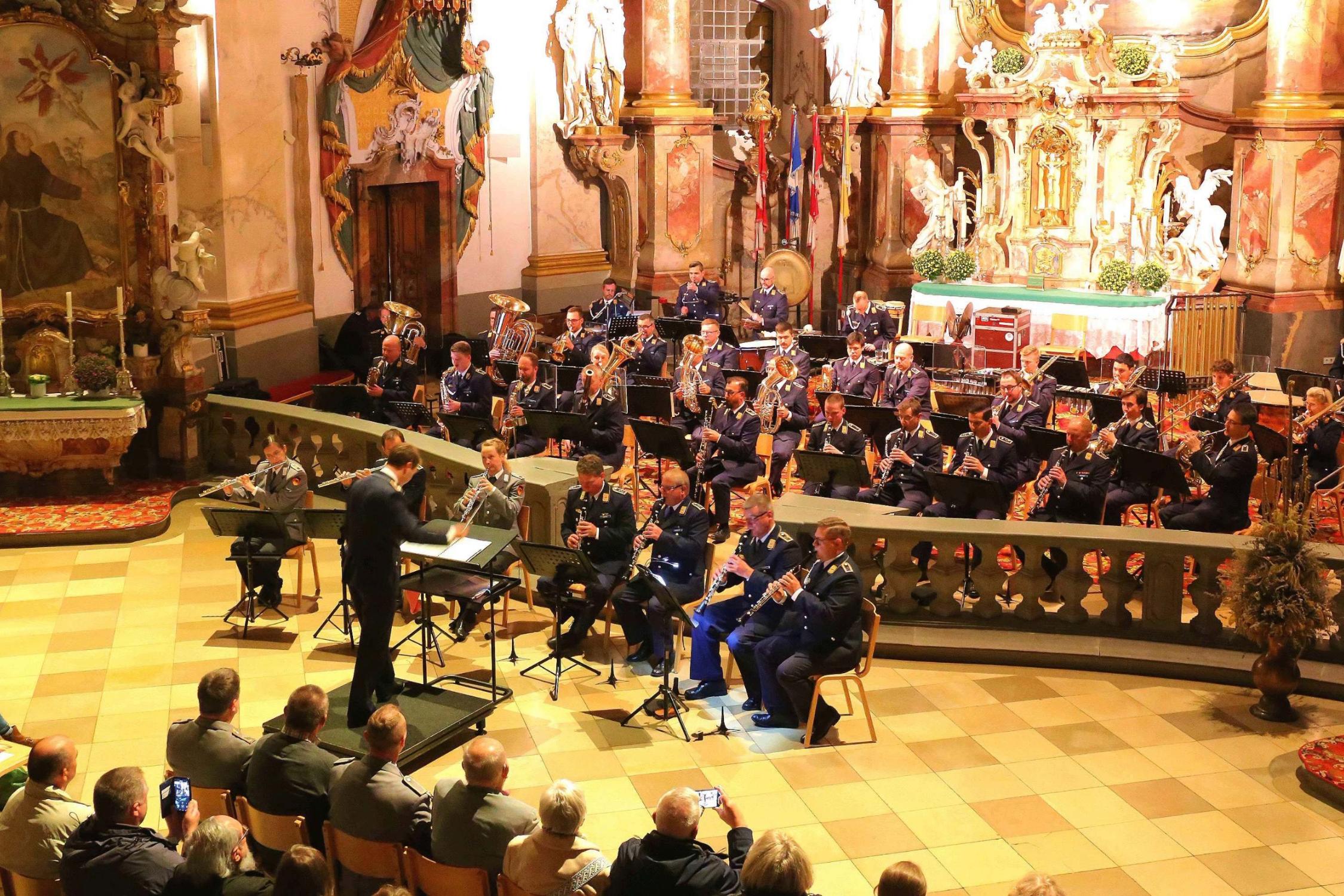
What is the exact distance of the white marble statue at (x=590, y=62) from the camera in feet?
69.4

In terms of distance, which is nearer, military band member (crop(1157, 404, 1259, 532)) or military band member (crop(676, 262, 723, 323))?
military band member (crop(1157, 404, 1259, 532))

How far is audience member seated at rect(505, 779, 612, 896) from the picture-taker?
592 centimetres

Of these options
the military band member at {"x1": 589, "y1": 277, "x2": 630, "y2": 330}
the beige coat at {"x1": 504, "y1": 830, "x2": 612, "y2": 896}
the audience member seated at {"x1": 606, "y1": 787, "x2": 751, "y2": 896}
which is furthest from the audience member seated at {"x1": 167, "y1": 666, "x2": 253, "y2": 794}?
the military band member at {"x1": 589, "y1": 277, "x2": 630, "y2": 330}

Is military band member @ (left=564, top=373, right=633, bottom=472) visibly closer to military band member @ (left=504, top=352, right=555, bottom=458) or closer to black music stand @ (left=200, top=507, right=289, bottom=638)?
military band member @ (left=504, top=352, right=555, bottom=458)

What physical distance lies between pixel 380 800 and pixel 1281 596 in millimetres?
5523

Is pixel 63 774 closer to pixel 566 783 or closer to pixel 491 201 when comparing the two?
pixel 566 783

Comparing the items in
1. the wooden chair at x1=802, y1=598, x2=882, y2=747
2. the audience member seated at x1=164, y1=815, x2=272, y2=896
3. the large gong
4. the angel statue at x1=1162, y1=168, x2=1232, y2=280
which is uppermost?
the angel statue at x1=1162, y1=168, x2=1232, y2=280

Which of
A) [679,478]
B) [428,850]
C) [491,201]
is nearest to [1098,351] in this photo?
[491,201]

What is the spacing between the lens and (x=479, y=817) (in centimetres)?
631

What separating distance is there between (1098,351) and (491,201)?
8593 millimetres

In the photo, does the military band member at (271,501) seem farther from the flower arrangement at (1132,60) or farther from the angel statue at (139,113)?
the flower arrangement at (1132,60)

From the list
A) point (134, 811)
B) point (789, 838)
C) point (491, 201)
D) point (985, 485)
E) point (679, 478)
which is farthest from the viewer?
point (491, 201)

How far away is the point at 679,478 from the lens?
10125 mm

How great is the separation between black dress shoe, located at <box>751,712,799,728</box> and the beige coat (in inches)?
137
